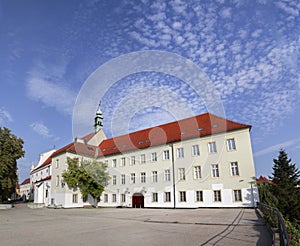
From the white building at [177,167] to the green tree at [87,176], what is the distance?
3.48 ft

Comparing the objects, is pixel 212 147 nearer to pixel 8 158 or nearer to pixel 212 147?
pixel 212 147

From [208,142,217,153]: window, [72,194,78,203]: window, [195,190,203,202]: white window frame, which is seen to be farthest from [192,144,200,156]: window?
[72,194,78,203]: window

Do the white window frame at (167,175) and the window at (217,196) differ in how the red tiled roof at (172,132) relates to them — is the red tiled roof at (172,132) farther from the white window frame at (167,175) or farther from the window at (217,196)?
the window at (217,196)

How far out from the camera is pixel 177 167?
28.3 meters

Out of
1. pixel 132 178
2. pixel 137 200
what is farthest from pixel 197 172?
pixel 132 178

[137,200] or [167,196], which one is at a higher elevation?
[167,196]

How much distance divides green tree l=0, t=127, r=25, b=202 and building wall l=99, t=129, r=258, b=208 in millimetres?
13871

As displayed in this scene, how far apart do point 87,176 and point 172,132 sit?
13.8m

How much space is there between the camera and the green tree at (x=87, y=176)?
32.8 metres

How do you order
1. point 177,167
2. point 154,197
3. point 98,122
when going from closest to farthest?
point 177,167, point 154,197, point 98,122

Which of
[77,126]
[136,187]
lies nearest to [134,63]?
[77,126]

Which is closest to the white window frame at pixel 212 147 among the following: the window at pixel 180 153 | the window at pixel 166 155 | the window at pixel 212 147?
the window at pixel 212 147

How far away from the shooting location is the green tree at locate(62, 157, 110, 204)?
32750mm

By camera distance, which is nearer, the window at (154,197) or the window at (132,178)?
the window at (154,197)
